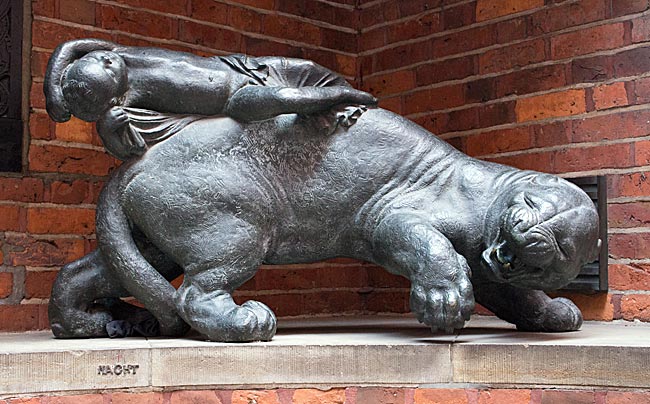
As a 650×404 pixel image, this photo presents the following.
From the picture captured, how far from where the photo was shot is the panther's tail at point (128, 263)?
1973 mm

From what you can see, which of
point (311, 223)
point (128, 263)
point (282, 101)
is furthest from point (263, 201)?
point (128, 263)

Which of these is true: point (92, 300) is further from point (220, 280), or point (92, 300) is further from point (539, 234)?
point (539, 234)

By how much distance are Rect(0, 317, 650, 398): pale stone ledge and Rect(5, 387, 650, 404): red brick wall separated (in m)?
0.02

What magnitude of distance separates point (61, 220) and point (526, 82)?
4.95ft

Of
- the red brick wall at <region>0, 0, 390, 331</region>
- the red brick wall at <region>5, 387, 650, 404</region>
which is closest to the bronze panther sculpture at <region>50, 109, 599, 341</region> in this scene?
the red brick wall at <region>5, 387, 650, 404</region>

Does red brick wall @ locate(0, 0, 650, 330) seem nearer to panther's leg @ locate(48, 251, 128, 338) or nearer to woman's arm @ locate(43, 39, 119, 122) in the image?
panther's leg @ locate(48, 251, 128, 338)

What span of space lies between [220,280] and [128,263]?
0.22 metres

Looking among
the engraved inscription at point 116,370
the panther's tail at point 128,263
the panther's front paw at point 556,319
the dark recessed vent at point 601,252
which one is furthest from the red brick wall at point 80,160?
the panther's front paw at point 556,319

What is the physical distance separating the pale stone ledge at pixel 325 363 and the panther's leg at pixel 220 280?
0.06m

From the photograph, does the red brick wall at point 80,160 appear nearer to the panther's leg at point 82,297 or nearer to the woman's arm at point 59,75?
the panther's leg at point 82,297

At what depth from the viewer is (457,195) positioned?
2053 mm

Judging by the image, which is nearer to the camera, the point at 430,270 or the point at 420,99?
the point at 430,270

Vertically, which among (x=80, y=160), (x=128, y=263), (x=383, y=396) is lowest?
(x=383, y=396)

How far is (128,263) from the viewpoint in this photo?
Answer: 1973 mm
